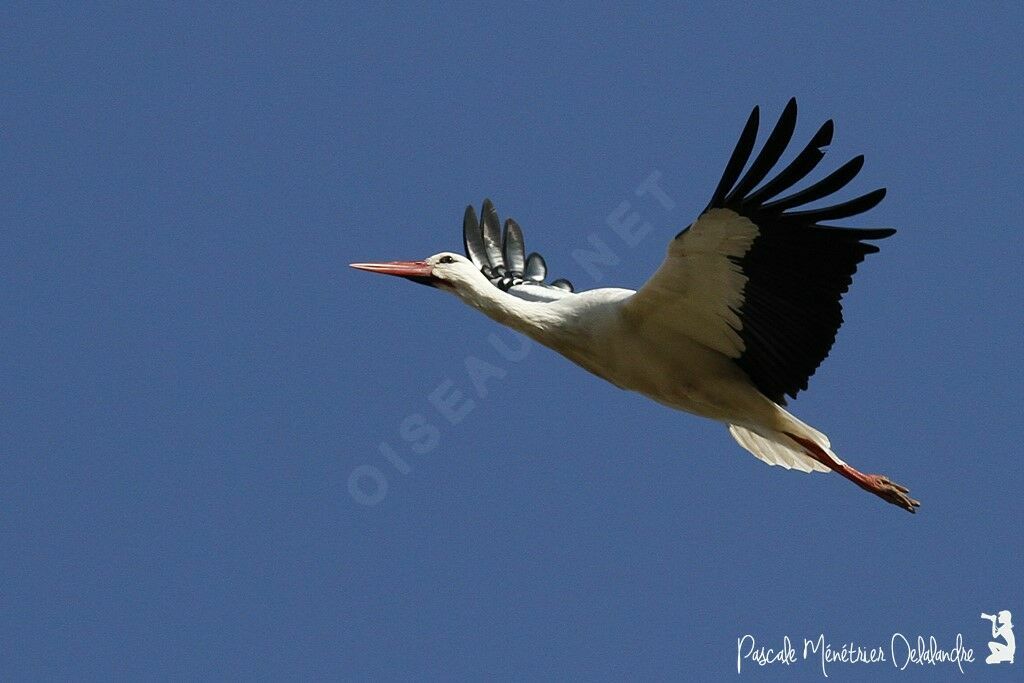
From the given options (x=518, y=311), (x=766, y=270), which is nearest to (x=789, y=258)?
(x=766, y=270)

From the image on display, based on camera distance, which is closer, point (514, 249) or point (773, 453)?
point (773, 453)

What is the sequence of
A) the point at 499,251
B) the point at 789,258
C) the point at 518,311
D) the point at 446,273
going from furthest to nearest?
the point at 499,251 < the point at 446,273 < the point at 518,311 < the point at 789,258

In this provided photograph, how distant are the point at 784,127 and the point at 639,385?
5.48ft

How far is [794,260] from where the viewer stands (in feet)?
23.2

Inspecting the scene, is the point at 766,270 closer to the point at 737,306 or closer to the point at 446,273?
the point at 737,306

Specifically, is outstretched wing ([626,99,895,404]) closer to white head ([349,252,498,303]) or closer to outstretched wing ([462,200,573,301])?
white head ([349,252,498,303])

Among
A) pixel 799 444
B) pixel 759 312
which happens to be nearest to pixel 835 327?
pixel 759 312

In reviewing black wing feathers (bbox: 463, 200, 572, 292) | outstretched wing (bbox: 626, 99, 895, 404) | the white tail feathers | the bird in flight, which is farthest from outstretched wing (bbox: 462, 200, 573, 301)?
outstretched wing (bbox: 626, 99, 895, 404)

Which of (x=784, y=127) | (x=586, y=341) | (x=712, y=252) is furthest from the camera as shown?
(x=586, y=341)

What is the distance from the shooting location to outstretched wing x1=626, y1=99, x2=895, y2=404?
673 centimetres

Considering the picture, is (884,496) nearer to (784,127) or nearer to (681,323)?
(681,323)

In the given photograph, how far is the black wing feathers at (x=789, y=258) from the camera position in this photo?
21.9 ft

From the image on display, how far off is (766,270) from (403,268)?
2.15 metres

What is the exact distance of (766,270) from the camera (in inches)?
280
